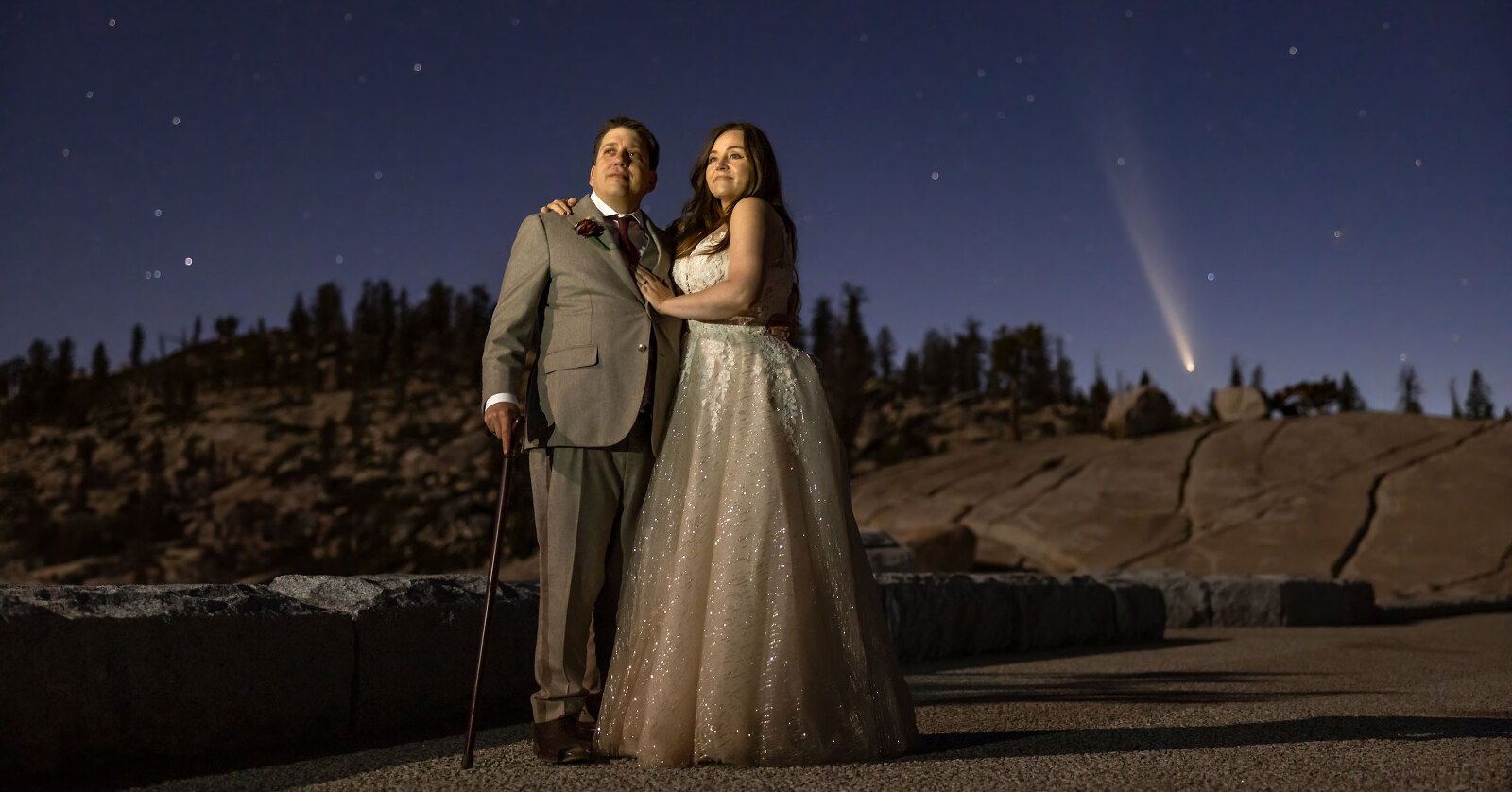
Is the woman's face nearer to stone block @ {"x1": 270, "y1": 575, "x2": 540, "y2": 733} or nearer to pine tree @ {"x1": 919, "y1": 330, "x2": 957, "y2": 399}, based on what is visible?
stone block @ {"x1": 270, "y1": 575, "x2": 540, "y2": 733}

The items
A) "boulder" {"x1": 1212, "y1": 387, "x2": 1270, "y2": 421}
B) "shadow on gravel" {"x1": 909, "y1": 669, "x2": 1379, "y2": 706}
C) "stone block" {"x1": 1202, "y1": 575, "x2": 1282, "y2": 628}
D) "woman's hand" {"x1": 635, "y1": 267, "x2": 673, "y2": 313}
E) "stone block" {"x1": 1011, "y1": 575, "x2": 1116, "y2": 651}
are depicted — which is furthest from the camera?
"boulder" {"x1": 1212, "y1": 387, "x2": 1270, "y2": 421}

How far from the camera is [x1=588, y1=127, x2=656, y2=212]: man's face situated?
2820 millimetres

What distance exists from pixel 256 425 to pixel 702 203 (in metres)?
36.7

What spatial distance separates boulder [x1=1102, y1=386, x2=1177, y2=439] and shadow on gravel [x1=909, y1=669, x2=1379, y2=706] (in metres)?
13.8

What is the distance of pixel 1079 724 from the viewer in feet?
10.3

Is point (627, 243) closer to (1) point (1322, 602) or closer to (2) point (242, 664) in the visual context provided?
(2) point (242, 664)

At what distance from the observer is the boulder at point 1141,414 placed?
1798cm

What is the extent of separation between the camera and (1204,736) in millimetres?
2822

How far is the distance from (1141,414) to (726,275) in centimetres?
1670

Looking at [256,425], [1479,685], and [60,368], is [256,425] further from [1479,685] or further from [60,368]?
[1479,685]

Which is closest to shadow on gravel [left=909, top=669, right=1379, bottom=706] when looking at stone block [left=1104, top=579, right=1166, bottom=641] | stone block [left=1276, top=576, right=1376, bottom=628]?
stone block [left=1104, top=579, right=1166, bottom=641]

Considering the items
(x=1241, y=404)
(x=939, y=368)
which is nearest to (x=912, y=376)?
(x=939, y=368)

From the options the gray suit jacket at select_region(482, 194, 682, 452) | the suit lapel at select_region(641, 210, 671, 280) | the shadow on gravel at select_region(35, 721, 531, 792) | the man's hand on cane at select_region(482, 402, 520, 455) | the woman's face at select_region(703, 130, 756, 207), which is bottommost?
the shadow on gravel at select_region(35, 721, 531, 792)

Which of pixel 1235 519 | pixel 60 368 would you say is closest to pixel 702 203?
pixel 1235 519
